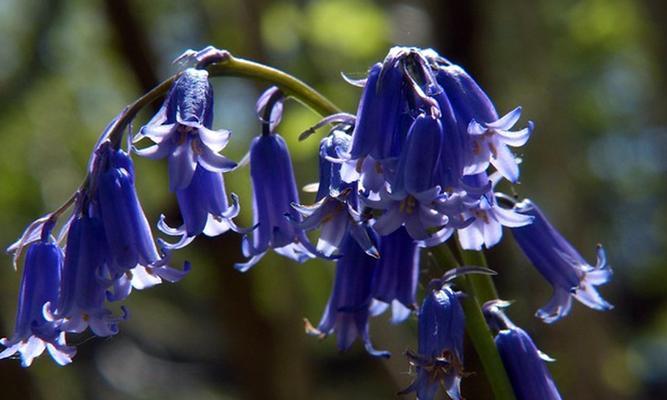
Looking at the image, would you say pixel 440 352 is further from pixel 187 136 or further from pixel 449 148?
pixel 187 136

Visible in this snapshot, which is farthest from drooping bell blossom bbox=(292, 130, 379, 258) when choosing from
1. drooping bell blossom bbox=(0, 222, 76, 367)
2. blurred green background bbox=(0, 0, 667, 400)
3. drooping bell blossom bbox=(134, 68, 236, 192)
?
blurred green background bbox=(0, 0, 667, 400)

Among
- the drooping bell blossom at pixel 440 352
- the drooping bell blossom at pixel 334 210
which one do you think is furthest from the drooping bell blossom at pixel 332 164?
the drooping bell blossom at pixel 440 352

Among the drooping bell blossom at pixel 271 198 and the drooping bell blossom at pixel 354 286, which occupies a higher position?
the drooping bell blossom at pixel 271 198

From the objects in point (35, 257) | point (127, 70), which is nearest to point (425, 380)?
point (35, 257)

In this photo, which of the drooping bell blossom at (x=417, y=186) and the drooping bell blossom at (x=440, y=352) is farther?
the drooping bell blossom at (x=440, y=352)

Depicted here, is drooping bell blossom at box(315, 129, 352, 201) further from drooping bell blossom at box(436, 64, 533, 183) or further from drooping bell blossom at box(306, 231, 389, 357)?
drooping bell blossom at box(436, 64, 533, 183)

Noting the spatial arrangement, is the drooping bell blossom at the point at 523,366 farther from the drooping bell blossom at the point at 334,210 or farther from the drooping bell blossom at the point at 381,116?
the drooping bell blossom at the point at 381,116

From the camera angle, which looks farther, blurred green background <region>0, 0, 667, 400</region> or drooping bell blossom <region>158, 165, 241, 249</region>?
blurred green background <region>0, 0, 667, 400</region>
